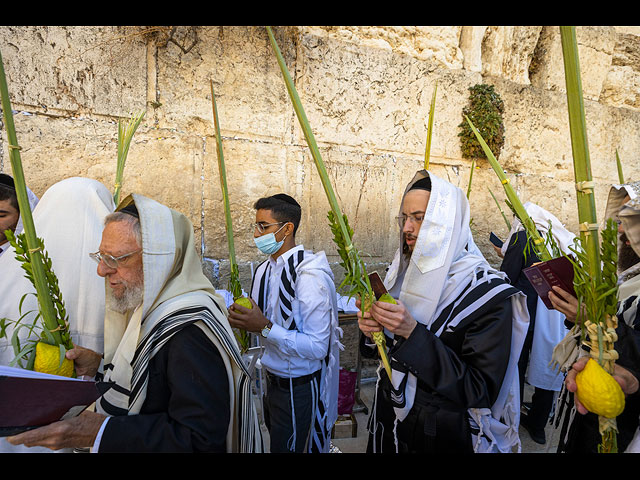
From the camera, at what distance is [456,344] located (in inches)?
66.7

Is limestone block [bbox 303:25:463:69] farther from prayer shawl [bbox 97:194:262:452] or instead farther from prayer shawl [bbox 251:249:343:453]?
prayer shawl [bbox 97:194:262:452]

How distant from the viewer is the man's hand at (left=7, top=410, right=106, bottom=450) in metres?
1.13

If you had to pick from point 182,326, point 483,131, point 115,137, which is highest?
point 483,131

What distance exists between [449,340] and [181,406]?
4.07ft

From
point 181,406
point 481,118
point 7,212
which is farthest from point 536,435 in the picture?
point 7,212

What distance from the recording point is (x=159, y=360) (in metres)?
1.31

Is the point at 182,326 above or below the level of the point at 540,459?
above

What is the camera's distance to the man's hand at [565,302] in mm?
1465

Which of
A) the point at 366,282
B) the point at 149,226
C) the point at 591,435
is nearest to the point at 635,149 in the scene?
the point at 591,435

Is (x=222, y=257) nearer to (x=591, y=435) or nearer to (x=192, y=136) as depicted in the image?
(x=192, y=136)

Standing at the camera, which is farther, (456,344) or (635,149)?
(635,149)

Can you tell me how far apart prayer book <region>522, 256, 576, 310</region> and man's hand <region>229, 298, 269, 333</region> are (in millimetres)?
1588

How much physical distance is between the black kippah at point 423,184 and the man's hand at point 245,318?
1.28 metres

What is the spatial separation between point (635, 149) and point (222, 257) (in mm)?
7223
